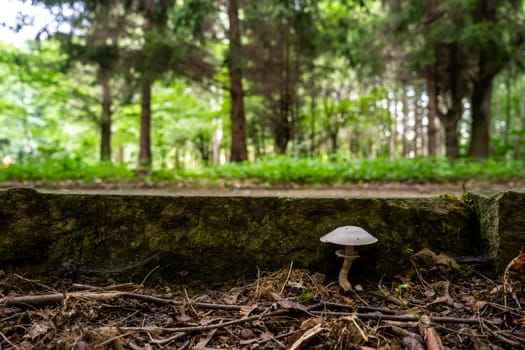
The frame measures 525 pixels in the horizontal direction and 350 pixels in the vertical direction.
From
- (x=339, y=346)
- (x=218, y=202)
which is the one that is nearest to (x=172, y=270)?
(x=218, y=202)

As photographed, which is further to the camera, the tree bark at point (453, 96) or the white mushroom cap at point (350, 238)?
the tree bark at point (453, 96)

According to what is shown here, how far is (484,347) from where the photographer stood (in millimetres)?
1220

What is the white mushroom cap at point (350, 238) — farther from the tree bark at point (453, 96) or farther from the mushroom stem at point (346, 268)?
the tree bark at point (453, 96)

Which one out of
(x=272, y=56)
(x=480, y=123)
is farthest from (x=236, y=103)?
(x=480, y=123)

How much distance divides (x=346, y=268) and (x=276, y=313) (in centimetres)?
47

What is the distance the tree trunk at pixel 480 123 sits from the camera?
12.2 meters

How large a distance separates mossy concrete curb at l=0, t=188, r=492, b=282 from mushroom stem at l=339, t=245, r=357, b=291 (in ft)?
0.44

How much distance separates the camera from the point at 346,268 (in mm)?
1704

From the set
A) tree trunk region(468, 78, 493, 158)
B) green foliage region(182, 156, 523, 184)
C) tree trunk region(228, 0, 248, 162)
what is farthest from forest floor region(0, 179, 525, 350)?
tree trunk region(468, 78, 493, 158)

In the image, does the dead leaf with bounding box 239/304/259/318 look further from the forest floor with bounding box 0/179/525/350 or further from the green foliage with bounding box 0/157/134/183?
the green foliage with bounding box 0/157/134/183

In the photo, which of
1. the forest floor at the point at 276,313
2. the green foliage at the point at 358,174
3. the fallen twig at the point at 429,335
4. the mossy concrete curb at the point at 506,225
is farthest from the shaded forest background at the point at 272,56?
the fallen twig at the point at 429,335

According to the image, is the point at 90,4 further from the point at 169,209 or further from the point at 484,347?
the point at 484,347

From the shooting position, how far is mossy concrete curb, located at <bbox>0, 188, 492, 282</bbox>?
1.85m

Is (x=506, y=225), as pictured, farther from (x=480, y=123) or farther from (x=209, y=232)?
(x=480, y=123)
